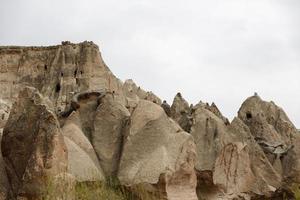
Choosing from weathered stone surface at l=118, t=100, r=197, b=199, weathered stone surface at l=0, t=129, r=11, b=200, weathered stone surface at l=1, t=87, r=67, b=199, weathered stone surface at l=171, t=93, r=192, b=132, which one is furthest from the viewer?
weathered stone surface at l=171, t=93, r=192, b=132

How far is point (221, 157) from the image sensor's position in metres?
→ 18.4

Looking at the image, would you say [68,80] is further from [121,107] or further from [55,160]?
[55,160]

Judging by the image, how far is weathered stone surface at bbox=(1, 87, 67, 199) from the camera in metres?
12.9

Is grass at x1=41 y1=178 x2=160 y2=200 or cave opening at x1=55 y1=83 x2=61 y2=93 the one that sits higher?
cave opening at x1=55 y1=83 x2=61 y2=93

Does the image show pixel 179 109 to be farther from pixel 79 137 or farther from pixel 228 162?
pixel 79 137

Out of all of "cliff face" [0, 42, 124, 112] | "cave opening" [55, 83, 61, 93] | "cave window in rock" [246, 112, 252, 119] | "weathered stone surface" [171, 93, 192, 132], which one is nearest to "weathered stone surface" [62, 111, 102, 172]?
"weathered stone surface" [171, 93, 192, 132]

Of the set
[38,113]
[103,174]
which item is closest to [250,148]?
[103,174]

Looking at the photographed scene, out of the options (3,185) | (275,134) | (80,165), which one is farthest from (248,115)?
(3,185)

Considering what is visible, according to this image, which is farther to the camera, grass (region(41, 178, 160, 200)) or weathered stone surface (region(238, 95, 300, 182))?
weathered stone surface (region(238, 95, 300, 182))

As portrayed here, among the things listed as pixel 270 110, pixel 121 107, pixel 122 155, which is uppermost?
pixel 270 110

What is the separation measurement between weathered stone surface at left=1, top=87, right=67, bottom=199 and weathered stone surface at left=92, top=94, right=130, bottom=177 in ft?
6.60

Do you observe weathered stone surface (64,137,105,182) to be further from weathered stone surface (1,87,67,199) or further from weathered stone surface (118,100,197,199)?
weathered stone surface (1,87,67,199)

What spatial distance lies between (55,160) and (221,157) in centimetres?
641

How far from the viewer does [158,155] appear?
598 inches
